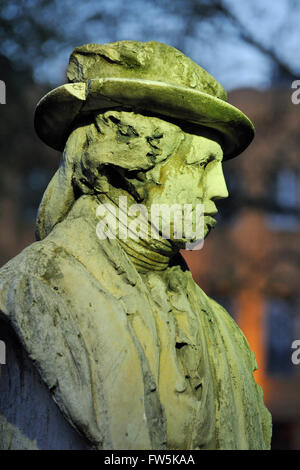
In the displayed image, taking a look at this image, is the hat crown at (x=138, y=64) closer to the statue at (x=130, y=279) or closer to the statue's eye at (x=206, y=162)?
the statue at (x=130, y=279)

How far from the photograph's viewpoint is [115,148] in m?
2.18

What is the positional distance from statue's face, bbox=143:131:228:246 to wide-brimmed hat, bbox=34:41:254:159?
3.0 inches

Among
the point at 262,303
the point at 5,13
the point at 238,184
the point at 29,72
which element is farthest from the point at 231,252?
the point at 5,13

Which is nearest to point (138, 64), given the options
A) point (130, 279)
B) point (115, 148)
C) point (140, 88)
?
point (140, 88)

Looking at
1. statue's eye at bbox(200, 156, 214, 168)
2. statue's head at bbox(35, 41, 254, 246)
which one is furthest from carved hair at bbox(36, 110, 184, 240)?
statue's eye at bbox(200, 156, 214, 168)

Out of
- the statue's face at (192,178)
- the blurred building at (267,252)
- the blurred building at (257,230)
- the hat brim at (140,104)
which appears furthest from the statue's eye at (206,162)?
the blurred building at (267,252)

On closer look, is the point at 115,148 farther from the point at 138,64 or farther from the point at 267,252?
the point at 267,252

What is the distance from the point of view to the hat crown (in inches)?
86.2

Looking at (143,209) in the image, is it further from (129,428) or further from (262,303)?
(262,303)

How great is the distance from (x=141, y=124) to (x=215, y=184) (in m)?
0.33

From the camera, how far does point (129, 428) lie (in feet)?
6.09

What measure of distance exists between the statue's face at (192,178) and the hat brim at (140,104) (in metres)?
0.08

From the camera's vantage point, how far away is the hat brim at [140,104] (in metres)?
2.11
